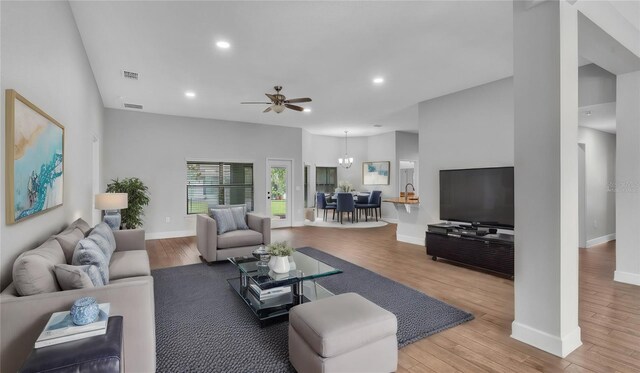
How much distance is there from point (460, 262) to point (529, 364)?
244cm

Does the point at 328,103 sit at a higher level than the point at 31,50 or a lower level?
higher

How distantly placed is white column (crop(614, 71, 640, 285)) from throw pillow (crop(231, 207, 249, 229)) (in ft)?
16.9

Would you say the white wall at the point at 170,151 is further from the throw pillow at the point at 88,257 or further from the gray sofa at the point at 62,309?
the throw pillow at the point at 88,257

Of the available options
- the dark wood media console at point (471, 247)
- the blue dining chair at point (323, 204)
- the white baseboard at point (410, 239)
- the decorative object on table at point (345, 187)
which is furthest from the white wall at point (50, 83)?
the decorative object on table at point (345, 187)

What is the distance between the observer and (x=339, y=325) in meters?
1.82

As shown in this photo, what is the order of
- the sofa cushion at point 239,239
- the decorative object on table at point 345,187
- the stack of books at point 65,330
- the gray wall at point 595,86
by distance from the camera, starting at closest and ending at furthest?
the stack of books at point 65,330, the gray wall at point 595,86, the sofa cushion at point 239,239, the decorative object on table at point 345,187

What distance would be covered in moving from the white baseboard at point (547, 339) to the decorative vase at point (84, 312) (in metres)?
2.83

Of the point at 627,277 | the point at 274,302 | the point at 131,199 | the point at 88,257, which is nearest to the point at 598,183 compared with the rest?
the point at 627,277

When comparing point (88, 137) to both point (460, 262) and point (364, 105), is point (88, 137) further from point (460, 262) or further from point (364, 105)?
point (460, 262)

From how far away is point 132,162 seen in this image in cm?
646

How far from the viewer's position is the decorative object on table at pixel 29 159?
1.67 m

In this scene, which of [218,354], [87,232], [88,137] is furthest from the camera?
[88,137]

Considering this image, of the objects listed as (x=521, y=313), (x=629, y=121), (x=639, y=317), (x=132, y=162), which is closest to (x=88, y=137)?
(x=132, y=162)

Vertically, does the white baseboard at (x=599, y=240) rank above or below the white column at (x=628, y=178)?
below
